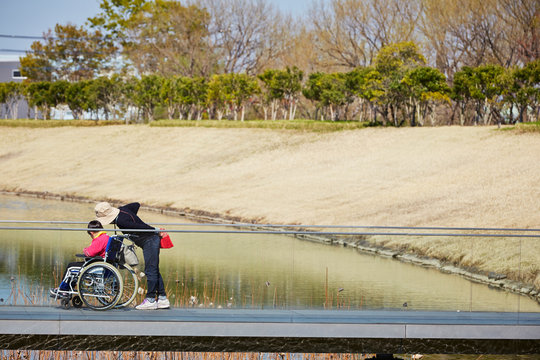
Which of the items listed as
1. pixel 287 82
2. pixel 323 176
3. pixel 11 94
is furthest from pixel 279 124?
pixel 11 94

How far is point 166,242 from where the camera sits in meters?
8.95

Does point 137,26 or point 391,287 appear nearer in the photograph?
point 391,287

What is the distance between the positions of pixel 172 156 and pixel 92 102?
2119 cm

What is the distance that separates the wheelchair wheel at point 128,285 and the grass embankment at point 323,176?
3.61m

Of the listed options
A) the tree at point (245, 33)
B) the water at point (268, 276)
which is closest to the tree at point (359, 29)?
the tree at point (245, 33)

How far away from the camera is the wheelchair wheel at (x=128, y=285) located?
8805 millimetres

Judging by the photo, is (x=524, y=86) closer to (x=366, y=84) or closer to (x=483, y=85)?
(x=483, y=85)

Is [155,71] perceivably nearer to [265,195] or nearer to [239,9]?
[239,9]

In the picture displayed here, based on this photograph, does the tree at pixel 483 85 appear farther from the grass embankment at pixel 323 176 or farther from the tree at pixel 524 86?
the grass embankment at pixel 323 176

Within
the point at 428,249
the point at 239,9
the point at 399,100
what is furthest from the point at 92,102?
the point at 428,249

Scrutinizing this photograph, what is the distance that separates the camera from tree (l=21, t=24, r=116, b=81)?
3319 inches

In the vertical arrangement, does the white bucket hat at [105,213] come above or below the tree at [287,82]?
below

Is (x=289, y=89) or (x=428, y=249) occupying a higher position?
(x=289, y=89)

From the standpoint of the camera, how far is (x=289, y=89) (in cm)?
5859
